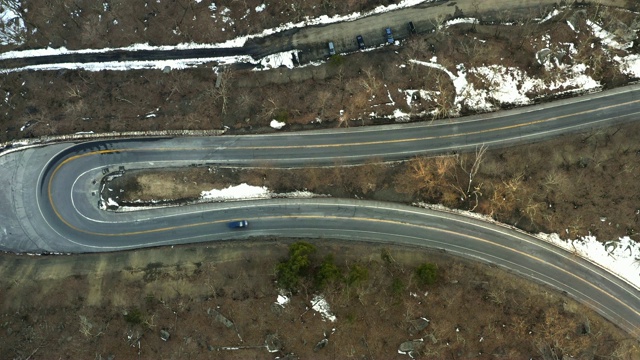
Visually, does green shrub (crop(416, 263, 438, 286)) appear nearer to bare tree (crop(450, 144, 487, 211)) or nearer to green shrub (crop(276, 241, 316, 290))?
bare tree (crop(450, 144, 487, 211))

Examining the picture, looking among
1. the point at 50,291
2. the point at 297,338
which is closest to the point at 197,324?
the point at 297,338

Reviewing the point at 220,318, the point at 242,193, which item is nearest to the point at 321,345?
the point at 220,318

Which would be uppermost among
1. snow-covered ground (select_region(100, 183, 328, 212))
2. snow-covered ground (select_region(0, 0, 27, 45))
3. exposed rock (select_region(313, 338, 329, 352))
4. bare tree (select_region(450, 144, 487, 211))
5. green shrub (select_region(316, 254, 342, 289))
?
snow-covered ground (select_region(0, 0, 27, 45))

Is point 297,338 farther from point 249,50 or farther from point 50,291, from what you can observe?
point 249,50

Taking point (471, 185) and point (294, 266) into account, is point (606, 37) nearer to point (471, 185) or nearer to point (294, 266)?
point (471, 185)

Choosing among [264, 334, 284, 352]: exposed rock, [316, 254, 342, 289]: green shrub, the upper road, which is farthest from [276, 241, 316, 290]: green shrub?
the upper road
